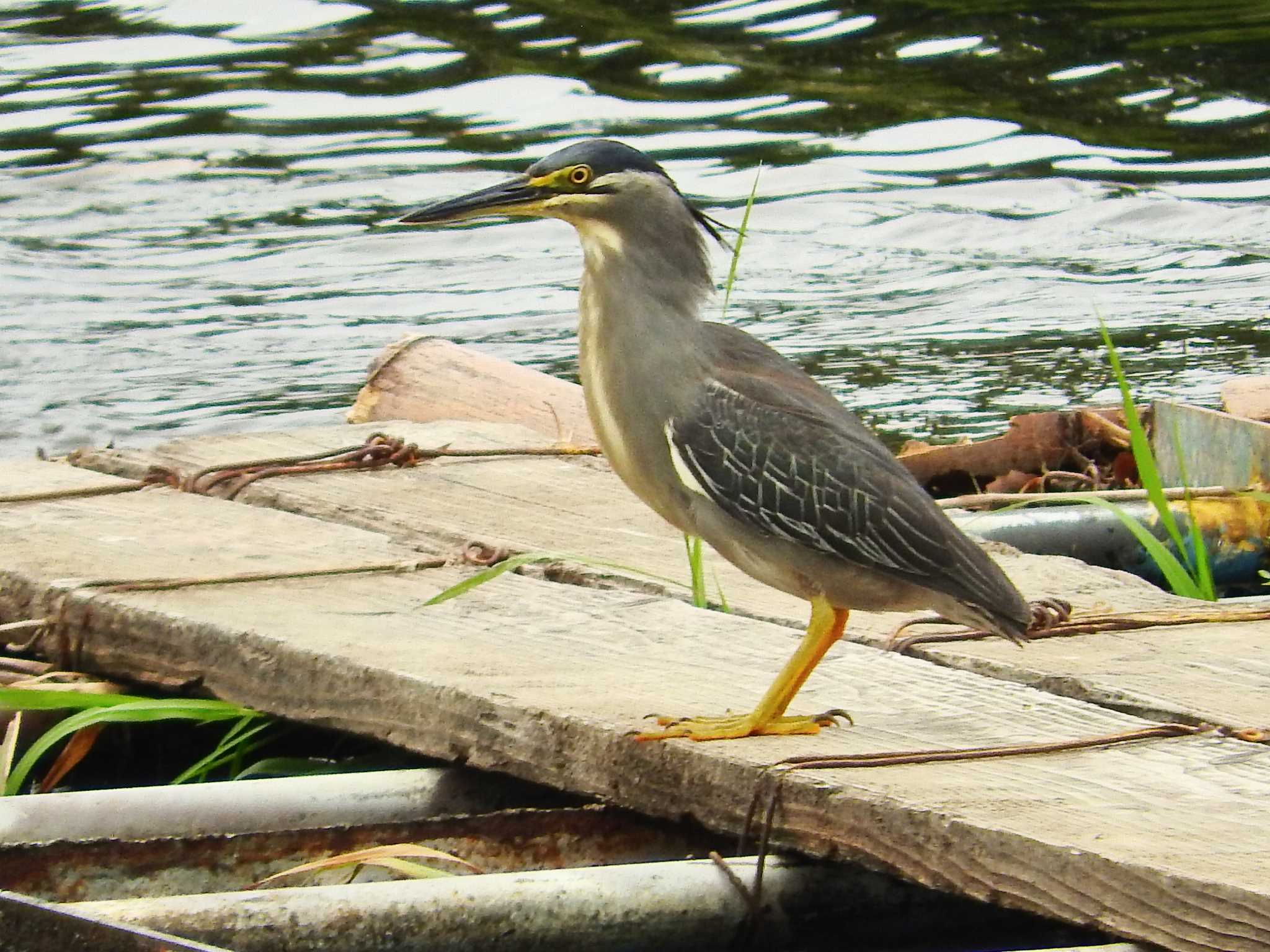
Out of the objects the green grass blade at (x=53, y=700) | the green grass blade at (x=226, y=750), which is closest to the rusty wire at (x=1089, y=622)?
the green grass blade at (x=226, y=750)

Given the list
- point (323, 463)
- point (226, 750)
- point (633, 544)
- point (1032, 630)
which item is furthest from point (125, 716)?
point (323, 463)

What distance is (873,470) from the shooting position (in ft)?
12.6

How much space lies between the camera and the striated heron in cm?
370

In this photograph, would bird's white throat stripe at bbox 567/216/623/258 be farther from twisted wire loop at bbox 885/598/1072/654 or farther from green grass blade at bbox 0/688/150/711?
green grass blade at bbox 0/688/150/711

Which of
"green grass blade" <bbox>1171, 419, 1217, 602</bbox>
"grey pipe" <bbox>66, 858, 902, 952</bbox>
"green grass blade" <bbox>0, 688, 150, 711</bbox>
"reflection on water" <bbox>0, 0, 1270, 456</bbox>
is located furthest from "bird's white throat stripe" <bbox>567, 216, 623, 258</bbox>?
"reflection on water" <bbox>0, 0, 1270, 456</bbox>

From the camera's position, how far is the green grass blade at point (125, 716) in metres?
3.72

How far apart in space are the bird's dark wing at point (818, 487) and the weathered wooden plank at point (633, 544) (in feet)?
1.01

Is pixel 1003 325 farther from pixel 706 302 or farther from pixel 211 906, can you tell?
pixel 211 906

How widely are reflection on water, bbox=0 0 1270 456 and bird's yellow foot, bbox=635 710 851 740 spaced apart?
4.62m

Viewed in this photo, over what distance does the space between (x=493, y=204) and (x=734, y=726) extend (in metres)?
1.15

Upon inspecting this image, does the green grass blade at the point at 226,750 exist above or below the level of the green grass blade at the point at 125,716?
below

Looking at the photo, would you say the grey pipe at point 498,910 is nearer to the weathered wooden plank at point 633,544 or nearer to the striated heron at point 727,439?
the striated heron at point 727,439

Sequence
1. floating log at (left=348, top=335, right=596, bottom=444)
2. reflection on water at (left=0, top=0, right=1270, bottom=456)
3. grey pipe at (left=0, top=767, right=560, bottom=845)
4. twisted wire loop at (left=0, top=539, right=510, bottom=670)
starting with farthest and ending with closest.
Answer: reflection on water at (left=0, top=0, right=1270, bottom=456)
floating log at (left=348, top=335, right=596, bottom=444)
twisted wire loop at (left=0, top=539, right=510, bottom=670)
grey pipe at (left=0, top=767, right=560, bottom=845)

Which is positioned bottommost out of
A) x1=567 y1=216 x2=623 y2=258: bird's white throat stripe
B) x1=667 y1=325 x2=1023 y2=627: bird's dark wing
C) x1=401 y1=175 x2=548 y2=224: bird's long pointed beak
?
x1=667 y1=325 x2=1023 y2=627: bird's dark wing
